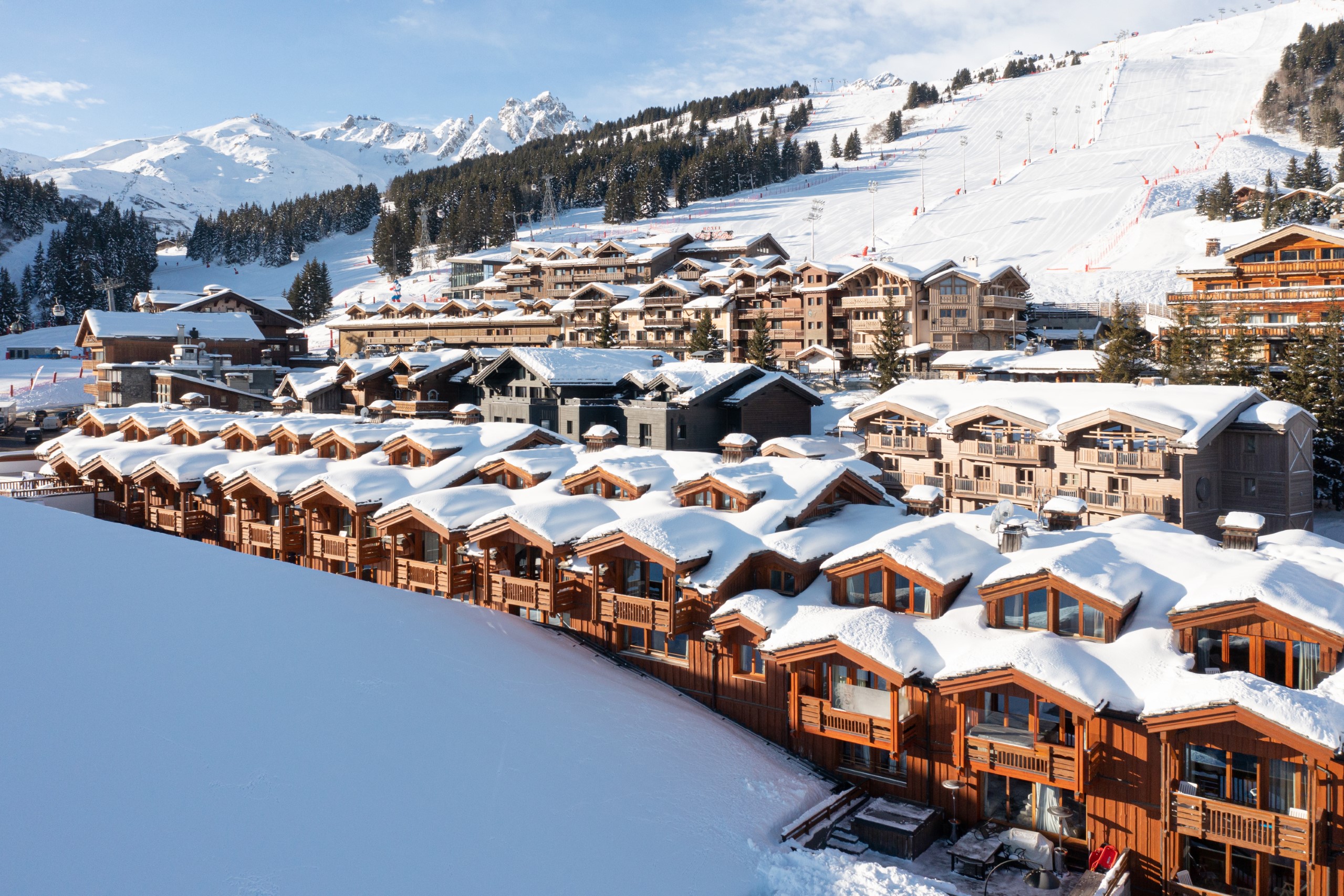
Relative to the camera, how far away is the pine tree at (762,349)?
59688mm

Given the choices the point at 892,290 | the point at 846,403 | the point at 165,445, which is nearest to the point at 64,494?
the point at 165,445

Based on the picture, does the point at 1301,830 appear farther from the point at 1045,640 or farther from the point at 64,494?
the point at 64,494

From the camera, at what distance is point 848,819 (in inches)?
743

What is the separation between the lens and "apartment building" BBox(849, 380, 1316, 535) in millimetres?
32281

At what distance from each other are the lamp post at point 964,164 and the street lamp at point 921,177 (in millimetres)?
5356

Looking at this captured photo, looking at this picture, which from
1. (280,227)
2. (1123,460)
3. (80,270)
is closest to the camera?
(1123,460)

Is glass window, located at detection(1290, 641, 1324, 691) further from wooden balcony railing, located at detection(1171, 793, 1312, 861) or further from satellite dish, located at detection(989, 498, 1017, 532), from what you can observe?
satellite dish, located at detection(989, 498, 1017, 532)

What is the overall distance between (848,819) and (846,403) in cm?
3891

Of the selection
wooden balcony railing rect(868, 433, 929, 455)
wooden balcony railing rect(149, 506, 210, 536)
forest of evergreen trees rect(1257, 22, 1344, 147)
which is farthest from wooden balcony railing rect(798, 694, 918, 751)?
forest of evergreen trees rect(1257, 22, 1344, 147)

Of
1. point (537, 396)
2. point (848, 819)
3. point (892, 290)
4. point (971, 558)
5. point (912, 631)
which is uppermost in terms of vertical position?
point (892, 290)

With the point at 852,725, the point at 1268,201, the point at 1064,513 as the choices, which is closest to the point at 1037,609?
the point at 1064,513

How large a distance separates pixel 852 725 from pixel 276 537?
21.5m

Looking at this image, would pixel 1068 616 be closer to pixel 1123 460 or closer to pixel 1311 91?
pixel 1123 460

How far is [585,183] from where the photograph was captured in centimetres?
15975
